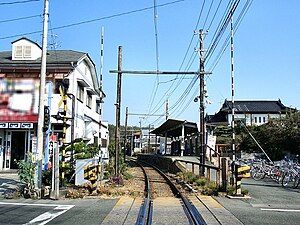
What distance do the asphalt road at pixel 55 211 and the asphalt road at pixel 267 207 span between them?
11.3ft

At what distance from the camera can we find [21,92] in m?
24.1

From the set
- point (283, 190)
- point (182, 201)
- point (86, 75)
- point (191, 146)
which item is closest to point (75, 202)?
point (182, 201)

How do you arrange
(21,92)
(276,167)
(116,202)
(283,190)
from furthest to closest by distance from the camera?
→ (21,92) < (276,167) < (283,190) < (116,202)

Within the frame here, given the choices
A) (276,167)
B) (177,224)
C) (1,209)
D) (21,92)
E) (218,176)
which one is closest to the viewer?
(177,224)

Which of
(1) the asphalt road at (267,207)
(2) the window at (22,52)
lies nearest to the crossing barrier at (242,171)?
(1) the asphalt road at (267,207)

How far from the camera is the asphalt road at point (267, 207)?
975cm

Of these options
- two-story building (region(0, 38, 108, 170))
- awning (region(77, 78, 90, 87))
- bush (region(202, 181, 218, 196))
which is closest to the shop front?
two-story building (region(0, 38, 108, 170))

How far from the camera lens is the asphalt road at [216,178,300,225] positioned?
975 cm

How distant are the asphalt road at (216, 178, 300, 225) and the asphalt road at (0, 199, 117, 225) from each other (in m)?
3.45

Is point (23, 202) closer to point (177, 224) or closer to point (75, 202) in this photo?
point (75, 202)

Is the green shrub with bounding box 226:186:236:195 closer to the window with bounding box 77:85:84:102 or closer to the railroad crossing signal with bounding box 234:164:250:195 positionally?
the railroad crossing signal with bounding box 234:164:250:195

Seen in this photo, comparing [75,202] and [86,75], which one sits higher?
[86,75]

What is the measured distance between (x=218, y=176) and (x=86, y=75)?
1771 centimetres

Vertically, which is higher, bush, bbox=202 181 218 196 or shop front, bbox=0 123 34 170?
shop front, bbox=0 123 34 170
